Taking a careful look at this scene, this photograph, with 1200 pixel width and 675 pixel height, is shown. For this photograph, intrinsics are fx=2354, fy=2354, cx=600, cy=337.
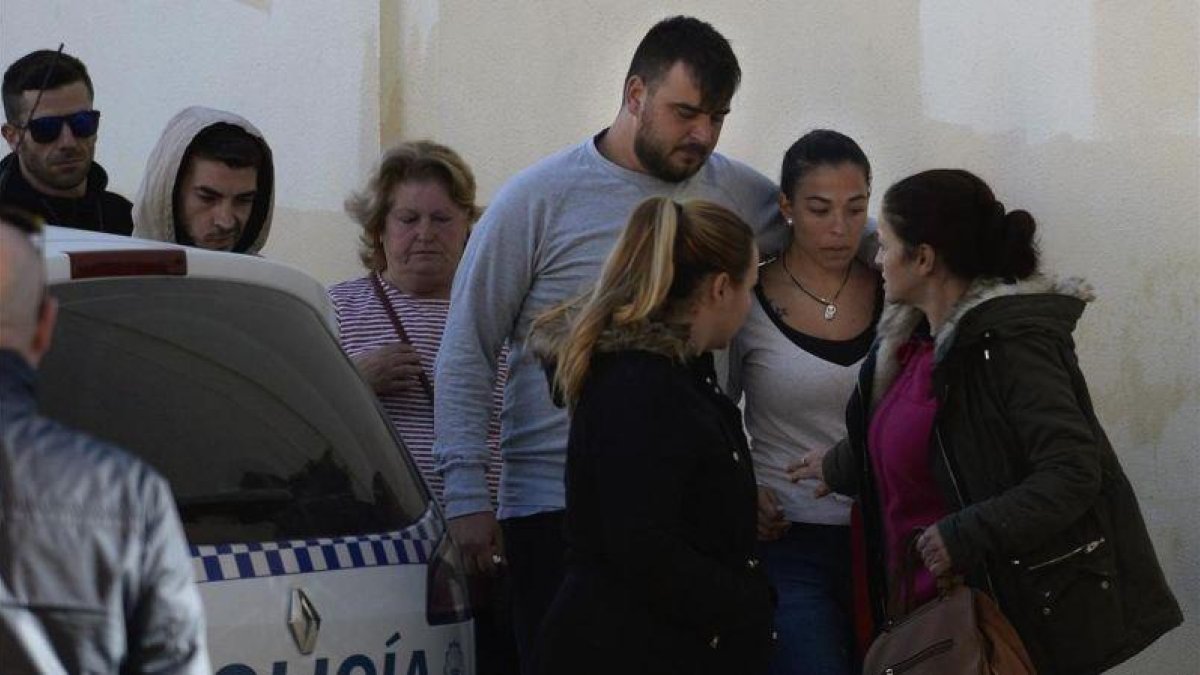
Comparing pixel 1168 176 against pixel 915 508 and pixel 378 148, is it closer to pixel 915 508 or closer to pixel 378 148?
pixel 915 508

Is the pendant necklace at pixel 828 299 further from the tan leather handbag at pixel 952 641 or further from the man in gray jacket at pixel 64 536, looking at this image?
the man in gray jacket at pixel 64 536

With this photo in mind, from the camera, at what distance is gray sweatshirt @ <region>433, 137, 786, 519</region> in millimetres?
4910

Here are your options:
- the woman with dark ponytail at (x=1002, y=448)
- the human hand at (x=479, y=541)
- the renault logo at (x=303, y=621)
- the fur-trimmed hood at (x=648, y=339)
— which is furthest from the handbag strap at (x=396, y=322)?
the renault logo at (x=303, y=621)

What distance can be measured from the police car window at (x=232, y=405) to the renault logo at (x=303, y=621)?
111mm

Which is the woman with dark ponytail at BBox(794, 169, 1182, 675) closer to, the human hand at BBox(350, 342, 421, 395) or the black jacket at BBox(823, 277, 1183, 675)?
the black jacket at BBox(823, 277, 1183, 675)

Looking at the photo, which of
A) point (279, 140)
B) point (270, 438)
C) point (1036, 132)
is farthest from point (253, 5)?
point (270, 438)

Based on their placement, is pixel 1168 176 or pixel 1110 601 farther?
pixel 1168 176

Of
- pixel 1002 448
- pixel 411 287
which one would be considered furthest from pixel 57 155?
pixel 1002 448

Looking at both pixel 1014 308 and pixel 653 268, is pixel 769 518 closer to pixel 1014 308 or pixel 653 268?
pixel 1014 308

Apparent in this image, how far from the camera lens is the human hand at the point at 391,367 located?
522 centimetres

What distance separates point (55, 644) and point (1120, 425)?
3.81 meters

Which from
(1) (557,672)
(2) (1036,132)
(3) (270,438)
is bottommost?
(1) (557,672)

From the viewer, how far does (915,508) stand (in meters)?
4.70

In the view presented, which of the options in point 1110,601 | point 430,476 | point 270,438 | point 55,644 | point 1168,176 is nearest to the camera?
point 55,644
